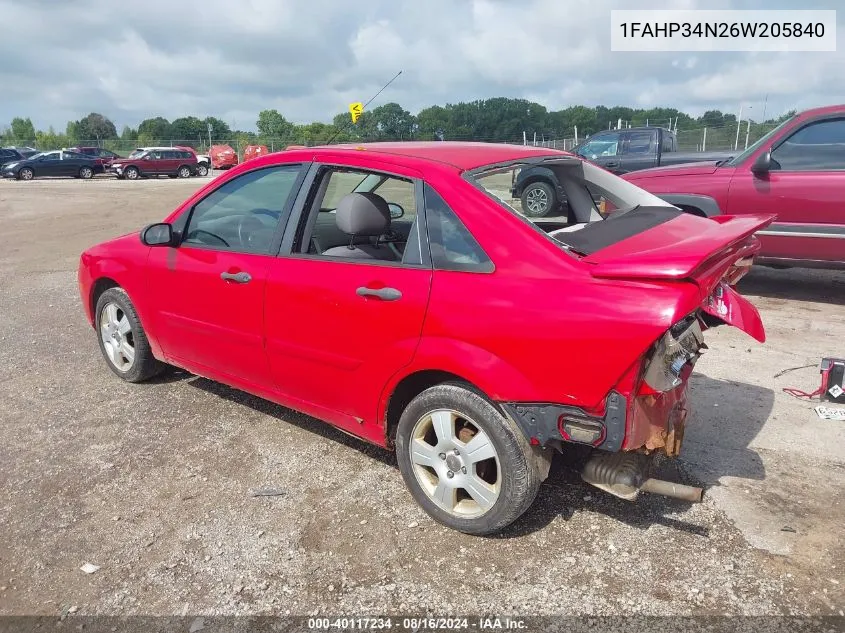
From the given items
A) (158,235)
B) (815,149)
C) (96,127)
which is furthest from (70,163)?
(96,127)

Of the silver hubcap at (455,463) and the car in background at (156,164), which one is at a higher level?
the car in background at (156,164)

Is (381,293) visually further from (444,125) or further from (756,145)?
(444,125)

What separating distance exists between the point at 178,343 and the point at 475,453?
7.56ft

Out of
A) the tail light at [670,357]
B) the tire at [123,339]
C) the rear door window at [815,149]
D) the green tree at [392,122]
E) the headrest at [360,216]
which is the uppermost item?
the green tree at [392,122]

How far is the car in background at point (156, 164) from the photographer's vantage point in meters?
33.0

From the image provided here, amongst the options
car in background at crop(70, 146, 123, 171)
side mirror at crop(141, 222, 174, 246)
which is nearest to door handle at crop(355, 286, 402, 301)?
side mirror at crop(141, 222, 174, 246)

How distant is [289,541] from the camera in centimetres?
304

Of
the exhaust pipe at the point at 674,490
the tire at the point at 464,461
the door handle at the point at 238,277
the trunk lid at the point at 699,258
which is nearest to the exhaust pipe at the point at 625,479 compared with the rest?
the exhaust pipe at the point at 674,490

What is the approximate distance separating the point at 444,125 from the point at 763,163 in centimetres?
864

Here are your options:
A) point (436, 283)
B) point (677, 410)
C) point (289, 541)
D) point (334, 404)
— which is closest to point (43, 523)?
point (289, 541)

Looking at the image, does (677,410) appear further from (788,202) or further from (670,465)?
(788,202)

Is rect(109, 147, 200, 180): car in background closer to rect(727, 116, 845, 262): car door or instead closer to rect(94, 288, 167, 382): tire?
rect(94, 288, 167, 382): tire

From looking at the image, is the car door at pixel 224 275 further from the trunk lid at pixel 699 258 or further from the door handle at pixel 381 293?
the trunk lid at pixel 699 258

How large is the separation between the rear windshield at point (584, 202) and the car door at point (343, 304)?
44 cm
